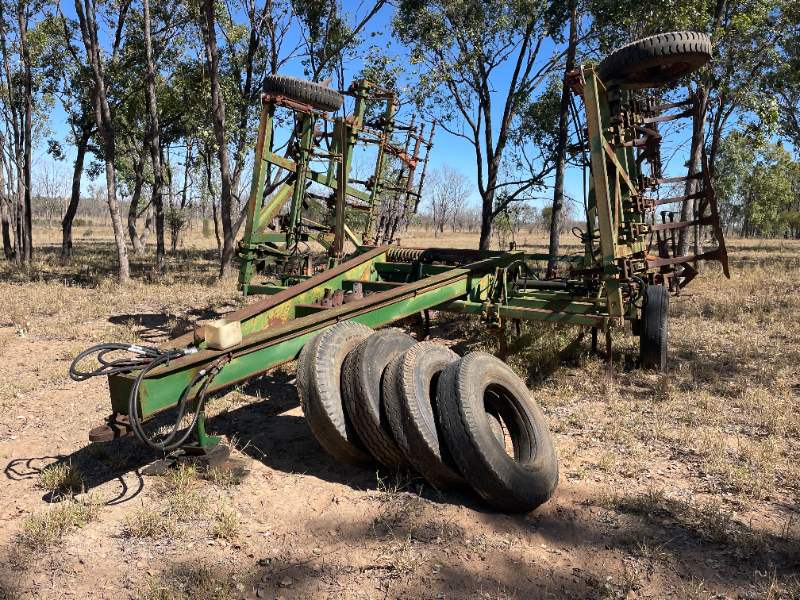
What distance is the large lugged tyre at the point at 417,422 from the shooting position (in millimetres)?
3432

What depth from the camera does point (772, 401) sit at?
5.31 metres

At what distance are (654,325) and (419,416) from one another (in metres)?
3.85

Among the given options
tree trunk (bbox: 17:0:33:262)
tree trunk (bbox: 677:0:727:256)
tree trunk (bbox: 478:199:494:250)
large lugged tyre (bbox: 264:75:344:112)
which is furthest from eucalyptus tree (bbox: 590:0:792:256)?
tree trunk (bbox: 17:0:33:262)

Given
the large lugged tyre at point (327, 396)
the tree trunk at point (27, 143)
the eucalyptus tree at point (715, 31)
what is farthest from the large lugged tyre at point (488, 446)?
the tree trunk at point (27, 143)

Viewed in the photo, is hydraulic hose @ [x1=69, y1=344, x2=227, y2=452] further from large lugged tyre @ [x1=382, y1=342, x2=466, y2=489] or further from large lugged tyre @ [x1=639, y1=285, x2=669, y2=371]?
large lugged tyre @ [x1=639, y1=285, x2=669, y2=371]

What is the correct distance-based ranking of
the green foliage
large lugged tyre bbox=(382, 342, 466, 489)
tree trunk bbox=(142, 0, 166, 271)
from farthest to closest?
the green foliage < tree trunk bbox=(142, 0, 166, 271) < large lugged tyre bbox=(382, 342, 466, 489)

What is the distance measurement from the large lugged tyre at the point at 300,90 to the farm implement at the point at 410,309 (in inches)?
Answer: 0.7

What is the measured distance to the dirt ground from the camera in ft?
9.02

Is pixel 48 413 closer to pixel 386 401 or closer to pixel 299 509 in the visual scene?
pixel 299 509

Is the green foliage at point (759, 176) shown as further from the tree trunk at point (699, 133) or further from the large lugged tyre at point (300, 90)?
the large lugged tyre at point (300, 90)

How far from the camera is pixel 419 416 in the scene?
344 cm

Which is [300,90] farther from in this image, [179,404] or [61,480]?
[61,480]

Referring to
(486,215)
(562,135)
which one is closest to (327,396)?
(562,135)

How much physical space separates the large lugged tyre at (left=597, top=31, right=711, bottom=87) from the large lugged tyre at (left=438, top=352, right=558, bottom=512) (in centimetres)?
373
